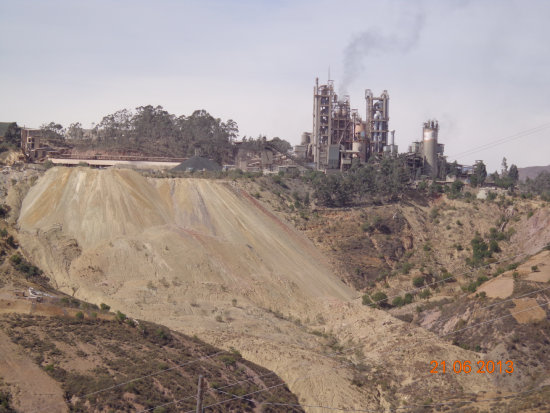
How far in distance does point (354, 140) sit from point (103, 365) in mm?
59367

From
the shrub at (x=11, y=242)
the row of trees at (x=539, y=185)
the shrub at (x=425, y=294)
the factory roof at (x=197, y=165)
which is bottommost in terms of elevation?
the shrub at (x=425, y=294)

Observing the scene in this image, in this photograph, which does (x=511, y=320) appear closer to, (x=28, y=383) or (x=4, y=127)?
(x=28, y=383)

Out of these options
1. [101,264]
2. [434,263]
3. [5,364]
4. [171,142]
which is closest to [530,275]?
[434,263]

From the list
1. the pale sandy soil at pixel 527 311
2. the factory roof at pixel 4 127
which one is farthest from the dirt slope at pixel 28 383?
the factory roof at pixel 4 127

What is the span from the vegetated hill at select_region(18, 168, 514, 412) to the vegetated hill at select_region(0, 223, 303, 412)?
10.7 feet

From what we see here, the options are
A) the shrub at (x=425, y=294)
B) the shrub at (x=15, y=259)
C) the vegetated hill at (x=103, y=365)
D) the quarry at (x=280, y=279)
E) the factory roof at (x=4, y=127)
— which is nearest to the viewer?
the vegetated hill at (x=103, y=365)

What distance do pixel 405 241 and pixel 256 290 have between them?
65.1 ft

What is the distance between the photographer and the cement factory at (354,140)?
3398 inches

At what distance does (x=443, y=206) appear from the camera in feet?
247

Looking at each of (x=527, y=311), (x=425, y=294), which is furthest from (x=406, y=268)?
(x=527, y=311)

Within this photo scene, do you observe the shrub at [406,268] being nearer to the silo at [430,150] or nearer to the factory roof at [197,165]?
the silo at [430,150]

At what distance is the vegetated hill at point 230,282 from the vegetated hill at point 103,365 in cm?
327

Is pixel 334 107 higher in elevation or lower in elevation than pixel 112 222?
higher

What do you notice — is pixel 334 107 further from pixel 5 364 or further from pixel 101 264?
pixel 5 364
